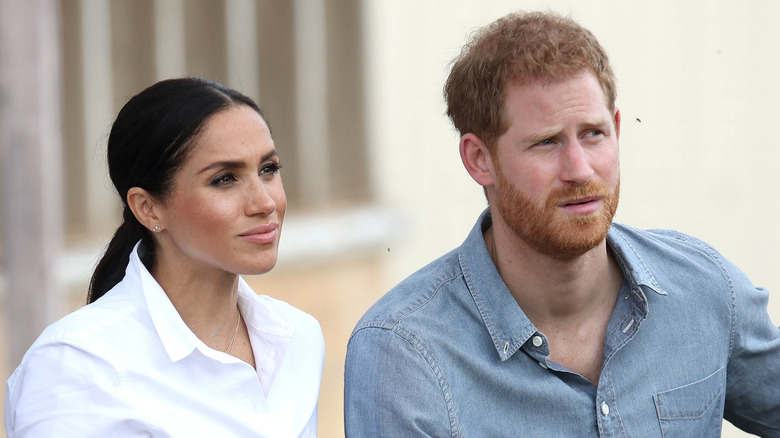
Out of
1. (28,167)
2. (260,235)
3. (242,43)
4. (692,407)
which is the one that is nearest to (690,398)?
(692,407)

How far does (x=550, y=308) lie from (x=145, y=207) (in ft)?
2.63

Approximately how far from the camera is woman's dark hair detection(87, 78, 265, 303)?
207cm

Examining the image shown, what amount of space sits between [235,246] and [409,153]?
11.0 ft

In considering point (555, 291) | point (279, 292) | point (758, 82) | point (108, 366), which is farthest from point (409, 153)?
point (108, 366)

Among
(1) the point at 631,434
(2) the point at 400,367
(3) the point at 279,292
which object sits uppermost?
(2) the point at 400,367

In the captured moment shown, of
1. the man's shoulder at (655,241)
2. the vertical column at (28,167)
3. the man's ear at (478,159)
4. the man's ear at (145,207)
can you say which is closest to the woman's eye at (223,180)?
the man's ear at (145,207)

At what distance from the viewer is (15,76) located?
10.6ft

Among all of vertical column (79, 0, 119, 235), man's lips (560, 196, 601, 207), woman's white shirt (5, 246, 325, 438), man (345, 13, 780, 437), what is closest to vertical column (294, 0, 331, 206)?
vertical column (79, 0, 119, 235)

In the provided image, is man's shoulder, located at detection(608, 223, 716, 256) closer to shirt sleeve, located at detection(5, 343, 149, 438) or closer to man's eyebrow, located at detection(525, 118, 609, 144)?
man's eyebrow, located at detection(525, 118, 609, 144)

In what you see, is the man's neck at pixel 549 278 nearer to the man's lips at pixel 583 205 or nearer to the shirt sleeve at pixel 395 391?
the man's lips at pixel 583 205

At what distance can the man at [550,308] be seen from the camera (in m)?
2.08

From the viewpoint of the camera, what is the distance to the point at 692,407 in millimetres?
2193

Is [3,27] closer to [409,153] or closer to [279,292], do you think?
[279,292]

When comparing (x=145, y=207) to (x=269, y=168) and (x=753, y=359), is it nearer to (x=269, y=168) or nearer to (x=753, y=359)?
(x=269, y=168)
